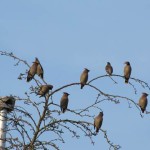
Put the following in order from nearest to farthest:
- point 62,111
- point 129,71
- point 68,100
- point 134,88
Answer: point 62,111
point 134,88
point 68,100
point 129,71

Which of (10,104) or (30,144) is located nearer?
(30,144)

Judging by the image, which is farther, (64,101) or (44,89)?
(64,101)

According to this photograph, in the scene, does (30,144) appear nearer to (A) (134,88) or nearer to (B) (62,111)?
(B) (62,111)

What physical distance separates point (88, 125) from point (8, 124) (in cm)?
110

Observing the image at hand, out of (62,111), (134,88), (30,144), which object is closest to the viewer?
(30,144)

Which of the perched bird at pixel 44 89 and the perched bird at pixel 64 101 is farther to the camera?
the perched bird at pixel 64 101

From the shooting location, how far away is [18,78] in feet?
28.5

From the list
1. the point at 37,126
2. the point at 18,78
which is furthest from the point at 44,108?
the point at 18,78

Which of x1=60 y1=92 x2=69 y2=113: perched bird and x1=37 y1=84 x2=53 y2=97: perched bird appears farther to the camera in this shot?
x1=60 y1=92 x2=69 y2=113: perched bird

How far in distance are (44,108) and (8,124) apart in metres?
0.58

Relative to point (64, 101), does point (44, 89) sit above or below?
below

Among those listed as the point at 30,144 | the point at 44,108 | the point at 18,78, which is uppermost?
the point at 18,78

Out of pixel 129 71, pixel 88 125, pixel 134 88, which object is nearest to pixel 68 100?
pixel 134 88

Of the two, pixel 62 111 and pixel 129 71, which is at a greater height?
pixel 129 71
